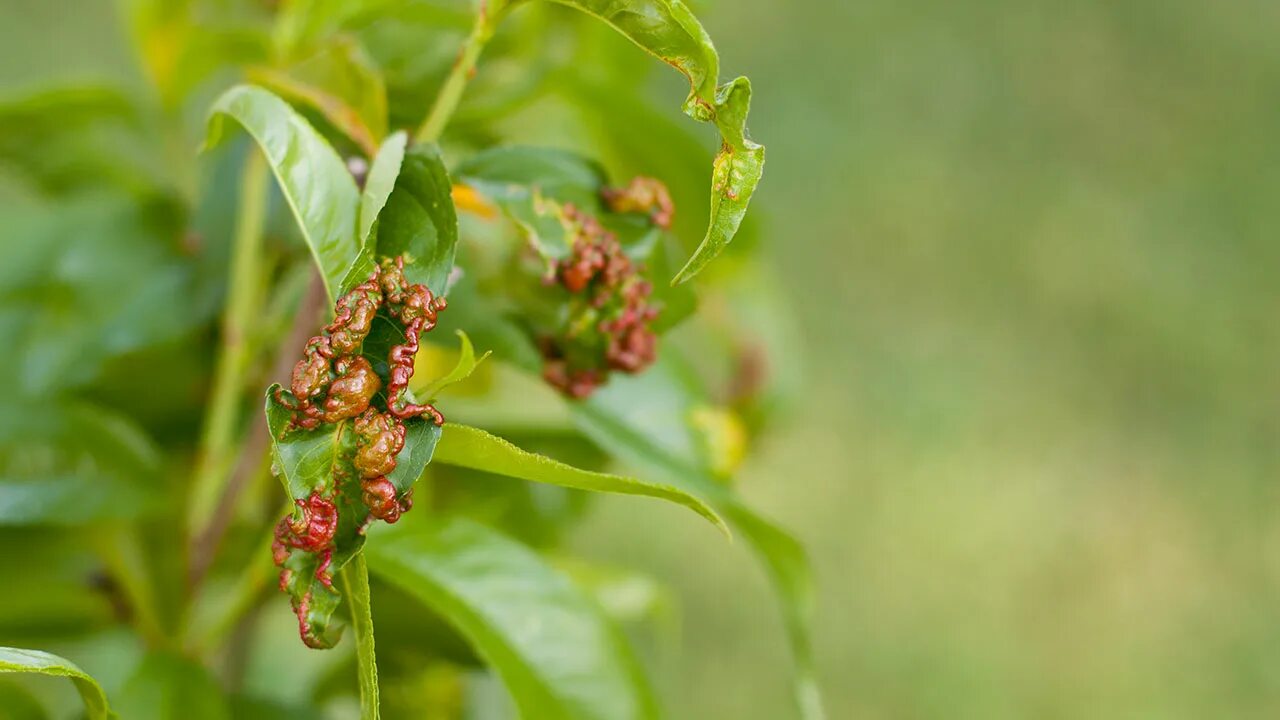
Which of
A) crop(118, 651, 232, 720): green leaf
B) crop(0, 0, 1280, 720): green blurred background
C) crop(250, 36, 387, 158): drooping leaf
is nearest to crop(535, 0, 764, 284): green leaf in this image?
crop(250, 36, 387, 158): drooping leaf

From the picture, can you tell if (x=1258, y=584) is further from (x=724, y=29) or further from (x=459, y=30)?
(x=459, y=30)

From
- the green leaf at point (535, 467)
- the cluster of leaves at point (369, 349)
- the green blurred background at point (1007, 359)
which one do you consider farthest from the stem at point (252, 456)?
the green blurred background at point (1007, 359)

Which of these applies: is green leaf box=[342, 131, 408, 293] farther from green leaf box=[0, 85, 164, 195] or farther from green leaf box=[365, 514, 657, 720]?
green leaf box=[0, 85, 164, 195]

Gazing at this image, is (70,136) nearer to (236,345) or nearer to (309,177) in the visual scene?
(236,345)

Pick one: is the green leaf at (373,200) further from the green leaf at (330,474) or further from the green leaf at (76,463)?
the green leaf at (76,463)

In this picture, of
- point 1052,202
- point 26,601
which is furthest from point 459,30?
point 1052,202
